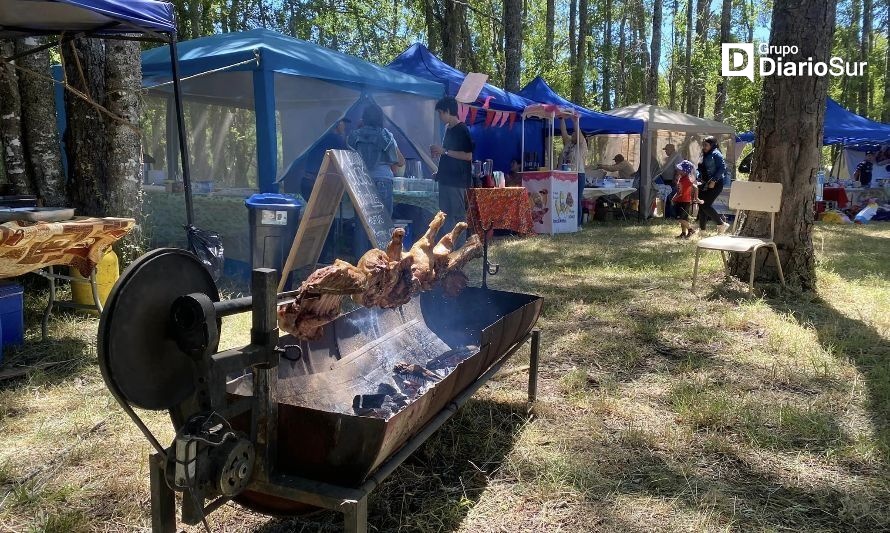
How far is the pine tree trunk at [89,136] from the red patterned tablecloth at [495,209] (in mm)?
4078

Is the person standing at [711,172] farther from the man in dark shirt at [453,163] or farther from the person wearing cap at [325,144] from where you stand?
the person wearing cap at [325,144]

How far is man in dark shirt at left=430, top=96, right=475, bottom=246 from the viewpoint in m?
8.06

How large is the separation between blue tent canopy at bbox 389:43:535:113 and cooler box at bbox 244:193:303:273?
5.28 meters

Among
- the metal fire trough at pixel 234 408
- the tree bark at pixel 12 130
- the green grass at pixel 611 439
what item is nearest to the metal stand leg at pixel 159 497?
the metal fire trough at pixel 234 408

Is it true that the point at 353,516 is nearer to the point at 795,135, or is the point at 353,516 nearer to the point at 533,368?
the point at 533,368

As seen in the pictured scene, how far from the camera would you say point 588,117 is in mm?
→ 15445

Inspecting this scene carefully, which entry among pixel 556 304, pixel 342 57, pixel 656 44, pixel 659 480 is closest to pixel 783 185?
pixel 556 304

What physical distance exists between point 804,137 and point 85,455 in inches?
293

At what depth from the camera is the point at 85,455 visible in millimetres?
3248

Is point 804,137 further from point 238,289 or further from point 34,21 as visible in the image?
point 34,21

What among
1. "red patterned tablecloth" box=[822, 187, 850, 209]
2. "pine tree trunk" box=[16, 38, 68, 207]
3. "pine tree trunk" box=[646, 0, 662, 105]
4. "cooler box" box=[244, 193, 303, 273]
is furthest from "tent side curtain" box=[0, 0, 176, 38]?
"pine tree trunk" box=[646, 0, 662, 105]

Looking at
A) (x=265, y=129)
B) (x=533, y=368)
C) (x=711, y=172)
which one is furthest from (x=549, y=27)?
(x=533, y=368)

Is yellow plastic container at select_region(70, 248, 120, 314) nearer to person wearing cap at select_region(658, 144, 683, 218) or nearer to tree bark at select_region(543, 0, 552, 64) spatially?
person wearing cap at select_region(658, 144, 683, 218)

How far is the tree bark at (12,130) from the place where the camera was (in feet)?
20.7
